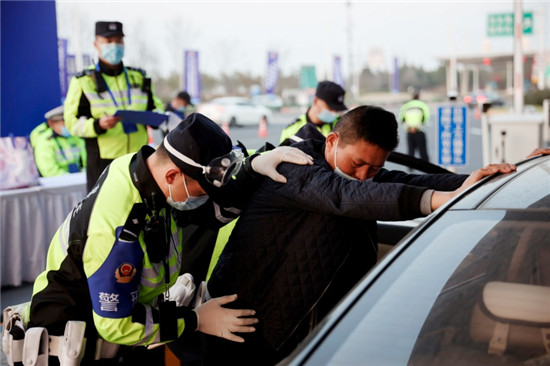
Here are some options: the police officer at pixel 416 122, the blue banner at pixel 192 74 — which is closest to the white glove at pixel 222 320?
the police officer at pixel 416 122

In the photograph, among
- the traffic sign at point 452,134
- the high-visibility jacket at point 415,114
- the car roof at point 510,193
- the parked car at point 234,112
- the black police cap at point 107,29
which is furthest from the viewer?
the parked car at point 234,112

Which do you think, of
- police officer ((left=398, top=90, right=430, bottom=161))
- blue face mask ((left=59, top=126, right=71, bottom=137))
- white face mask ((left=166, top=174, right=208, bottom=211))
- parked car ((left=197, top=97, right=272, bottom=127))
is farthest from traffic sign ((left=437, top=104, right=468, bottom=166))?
parked car ((left=197, top=97, right=272, bottom=127))

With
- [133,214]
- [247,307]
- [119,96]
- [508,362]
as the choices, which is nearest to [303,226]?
[247,307]

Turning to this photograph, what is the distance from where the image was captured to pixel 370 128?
2109 mm

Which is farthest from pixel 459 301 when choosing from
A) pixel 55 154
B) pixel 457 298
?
pixel 55 154

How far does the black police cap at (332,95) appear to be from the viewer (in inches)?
218

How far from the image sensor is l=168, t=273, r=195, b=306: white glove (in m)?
2.34

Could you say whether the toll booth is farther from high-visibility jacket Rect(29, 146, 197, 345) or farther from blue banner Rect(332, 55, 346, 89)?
blue banner Rect(332, 55, 346, 89)

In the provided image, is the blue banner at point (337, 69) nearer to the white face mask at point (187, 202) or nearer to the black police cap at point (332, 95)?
the black police cap at point (332, 95)

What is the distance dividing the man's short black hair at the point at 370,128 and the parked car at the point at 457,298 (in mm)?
348

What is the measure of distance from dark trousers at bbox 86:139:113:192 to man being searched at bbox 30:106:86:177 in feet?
6.03

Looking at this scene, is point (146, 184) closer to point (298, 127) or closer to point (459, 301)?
point (459, 301)

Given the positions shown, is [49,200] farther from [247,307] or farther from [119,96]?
[247,307]

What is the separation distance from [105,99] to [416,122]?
25.3ft
